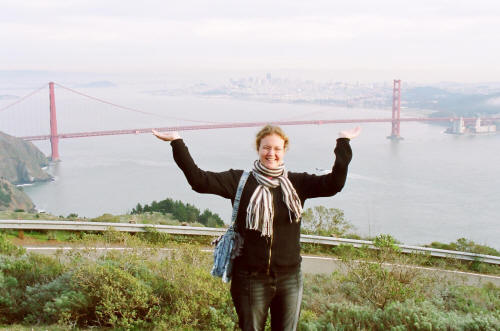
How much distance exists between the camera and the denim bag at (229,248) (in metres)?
1.40

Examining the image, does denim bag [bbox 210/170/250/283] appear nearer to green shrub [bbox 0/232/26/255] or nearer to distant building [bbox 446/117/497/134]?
green shrub [bbox 0/232/26/255]

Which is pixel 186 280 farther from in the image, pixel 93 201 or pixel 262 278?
pixel 93 201

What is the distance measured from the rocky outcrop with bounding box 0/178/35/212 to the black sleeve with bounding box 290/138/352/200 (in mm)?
24948

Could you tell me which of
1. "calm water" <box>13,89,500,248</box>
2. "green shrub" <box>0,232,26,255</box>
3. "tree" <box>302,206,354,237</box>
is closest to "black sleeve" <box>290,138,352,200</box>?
"green shrub" <box>0,232,26,255</box>

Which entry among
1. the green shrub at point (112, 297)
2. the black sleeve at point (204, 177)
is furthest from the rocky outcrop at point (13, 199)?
the black sleeve at point (204, 177)

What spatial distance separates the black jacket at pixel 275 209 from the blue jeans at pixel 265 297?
3 cm

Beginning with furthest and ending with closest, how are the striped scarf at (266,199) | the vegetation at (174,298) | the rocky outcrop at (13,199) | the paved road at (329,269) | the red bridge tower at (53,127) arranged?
the red bridge tower at (53,127) → the rocky outcrop at (13,199) → the paved road at (329,269) → the vegetation at (174,298) → the striped scarf at (266,199)

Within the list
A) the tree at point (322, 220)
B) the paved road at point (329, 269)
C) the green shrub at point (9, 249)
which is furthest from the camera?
the tree at point (322, 220)

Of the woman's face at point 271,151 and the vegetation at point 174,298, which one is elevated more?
the woman's face at point 271,151

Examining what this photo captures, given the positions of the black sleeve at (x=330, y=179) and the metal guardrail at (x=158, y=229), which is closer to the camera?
the black sleeve at (x=330, y=179)

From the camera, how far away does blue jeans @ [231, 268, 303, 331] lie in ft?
4.45

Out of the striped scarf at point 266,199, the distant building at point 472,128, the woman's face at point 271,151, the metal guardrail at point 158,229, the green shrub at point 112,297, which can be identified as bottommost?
the distant building at point 472,128

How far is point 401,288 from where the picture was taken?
7.54ft

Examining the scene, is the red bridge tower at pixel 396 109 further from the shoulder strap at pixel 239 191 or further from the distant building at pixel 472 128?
the shoulder strap at pixel 239 191
